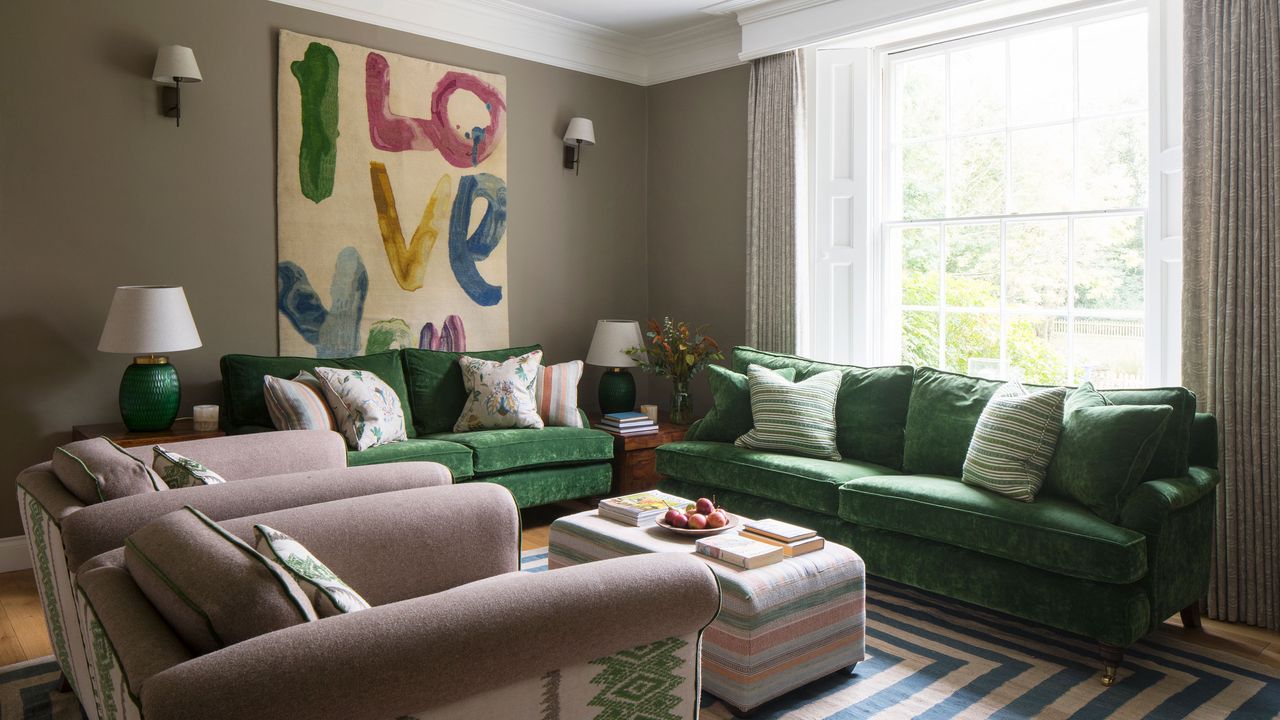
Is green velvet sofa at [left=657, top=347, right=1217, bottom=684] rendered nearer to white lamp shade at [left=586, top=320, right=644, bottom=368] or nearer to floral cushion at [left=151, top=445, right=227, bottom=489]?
white lamp shade at [left=586, top=320, right=644, bottom=368]

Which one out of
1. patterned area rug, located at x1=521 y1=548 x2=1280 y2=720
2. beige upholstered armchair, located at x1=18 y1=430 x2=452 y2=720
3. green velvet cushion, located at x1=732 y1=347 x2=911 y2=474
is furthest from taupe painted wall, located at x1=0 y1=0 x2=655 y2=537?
patterned area rug, located at x1=521 y1=548 x2=1280 y2=720

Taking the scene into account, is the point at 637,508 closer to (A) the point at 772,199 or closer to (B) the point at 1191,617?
(B) the point at 1191,617

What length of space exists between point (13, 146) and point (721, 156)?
378cm

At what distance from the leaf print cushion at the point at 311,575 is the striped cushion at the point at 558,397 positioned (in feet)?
10.7

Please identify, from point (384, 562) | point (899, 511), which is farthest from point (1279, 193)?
point (384, 562)

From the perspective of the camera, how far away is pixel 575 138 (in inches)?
223

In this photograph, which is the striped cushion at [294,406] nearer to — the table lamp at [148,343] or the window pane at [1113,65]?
the table lamp at [148,343]

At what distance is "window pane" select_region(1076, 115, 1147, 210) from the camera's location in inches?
157

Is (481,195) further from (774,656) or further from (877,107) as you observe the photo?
(774,656)

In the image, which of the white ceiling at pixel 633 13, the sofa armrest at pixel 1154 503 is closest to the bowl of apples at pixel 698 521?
the sofa armrest at pixel 1154 503


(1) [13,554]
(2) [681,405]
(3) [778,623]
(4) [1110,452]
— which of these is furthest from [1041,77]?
(1) [13,554]

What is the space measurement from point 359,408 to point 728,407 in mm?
Answer: 1820

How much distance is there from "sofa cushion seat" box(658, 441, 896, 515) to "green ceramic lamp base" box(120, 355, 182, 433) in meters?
2.33

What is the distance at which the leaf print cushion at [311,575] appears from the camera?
1.61 metres
